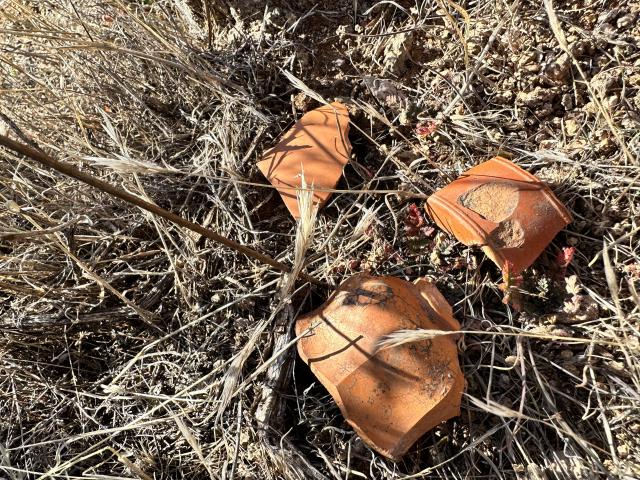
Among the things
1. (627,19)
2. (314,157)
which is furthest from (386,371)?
(627,19)

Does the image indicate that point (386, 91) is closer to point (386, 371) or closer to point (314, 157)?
point (314, 157)

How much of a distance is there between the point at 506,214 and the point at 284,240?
0.70 metres

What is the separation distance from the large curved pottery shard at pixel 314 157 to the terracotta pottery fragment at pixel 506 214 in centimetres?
35

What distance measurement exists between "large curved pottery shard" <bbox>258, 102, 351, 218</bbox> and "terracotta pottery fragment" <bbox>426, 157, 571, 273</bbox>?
35 cm

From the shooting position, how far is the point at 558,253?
4.91ft

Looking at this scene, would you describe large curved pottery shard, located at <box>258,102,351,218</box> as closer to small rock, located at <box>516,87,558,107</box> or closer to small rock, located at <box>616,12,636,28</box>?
small rock, located at <box>516,87,558,107</box>

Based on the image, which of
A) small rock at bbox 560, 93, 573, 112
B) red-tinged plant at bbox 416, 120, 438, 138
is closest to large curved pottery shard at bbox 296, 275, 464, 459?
red-tinged plant at bbox 416, 120, 438, 138

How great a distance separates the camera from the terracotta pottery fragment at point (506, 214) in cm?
138

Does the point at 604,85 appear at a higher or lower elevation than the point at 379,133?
higher

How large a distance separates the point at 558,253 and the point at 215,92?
1.23 metres

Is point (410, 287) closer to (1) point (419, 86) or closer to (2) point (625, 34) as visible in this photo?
(1) point (419, 86)

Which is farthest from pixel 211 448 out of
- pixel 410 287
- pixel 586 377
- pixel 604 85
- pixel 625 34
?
pixel 625 34

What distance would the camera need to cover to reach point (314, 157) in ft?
5.41

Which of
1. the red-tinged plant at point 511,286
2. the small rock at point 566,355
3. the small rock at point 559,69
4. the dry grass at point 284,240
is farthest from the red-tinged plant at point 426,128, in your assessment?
the small rock at point 566,355
